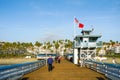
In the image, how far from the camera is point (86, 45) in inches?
1895

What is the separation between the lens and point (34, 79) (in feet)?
61.5

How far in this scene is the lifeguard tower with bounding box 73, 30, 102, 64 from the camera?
48.0 meters

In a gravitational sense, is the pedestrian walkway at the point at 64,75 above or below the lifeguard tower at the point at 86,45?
below

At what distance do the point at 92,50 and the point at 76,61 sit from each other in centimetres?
390

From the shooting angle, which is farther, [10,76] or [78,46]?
[78,46]

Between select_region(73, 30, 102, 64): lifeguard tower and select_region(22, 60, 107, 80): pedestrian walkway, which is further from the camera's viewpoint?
select_region(73, 30, 102, 64): lifeguard tower

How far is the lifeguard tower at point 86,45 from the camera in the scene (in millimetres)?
48003

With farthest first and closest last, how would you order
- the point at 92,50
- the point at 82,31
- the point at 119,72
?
the point at 82,31 → the point at 92,50 → the point at 119,72

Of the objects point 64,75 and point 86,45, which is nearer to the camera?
point 64,75

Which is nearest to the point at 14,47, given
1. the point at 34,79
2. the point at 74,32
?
the point at 74,32

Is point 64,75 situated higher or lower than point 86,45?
lower

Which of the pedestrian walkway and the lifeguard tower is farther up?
the lifeguard tower

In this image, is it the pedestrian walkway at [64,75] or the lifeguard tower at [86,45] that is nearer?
the pedestrian walkway at [64,75]

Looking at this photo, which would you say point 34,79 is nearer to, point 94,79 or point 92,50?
point 94,79
